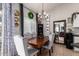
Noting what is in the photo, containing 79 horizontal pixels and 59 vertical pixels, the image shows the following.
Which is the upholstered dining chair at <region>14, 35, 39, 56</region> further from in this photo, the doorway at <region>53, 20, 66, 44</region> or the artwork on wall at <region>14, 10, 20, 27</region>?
the doorway at <region>53, 20, 66, 44</region>

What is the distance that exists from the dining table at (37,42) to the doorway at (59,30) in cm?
18

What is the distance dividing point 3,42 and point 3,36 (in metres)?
0.10

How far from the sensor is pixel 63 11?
1765mm

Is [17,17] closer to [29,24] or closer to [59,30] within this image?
[29,24]

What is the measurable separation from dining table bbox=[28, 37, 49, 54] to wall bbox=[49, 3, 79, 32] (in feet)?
0.70

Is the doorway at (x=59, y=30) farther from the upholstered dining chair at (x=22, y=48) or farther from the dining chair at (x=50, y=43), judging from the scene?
the upholstered dining chair at (x=22, y=48)

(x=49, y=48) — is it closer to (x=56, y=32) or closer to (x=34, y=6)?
(x=56, y=32)

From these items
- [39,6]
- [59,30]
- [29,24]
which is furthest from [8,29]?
[59,30]

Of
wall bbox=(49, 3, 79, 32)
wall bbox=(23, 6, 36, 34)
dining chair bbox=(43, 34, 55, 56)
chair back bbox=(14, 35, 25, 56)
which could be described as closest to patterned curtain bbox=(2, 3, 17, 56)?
chair back bbox=(14, 35, 25, 56)

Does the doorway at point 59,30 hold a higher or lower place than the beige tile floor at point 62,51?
higher

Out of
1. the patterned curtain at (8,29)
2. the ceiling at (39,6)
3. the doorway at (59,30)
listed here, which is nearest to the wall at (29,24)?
the ceiling at (39,6)

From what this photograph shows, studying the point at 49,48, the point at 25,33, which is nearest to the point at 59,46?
the point at 49,48

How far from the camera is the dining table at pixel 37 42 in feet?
5.93

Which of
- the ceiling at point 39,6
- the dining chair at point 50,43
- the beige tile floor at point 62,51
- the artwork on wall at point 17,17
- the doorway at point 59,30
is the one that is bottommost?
the beige tile floor at point 62,51
